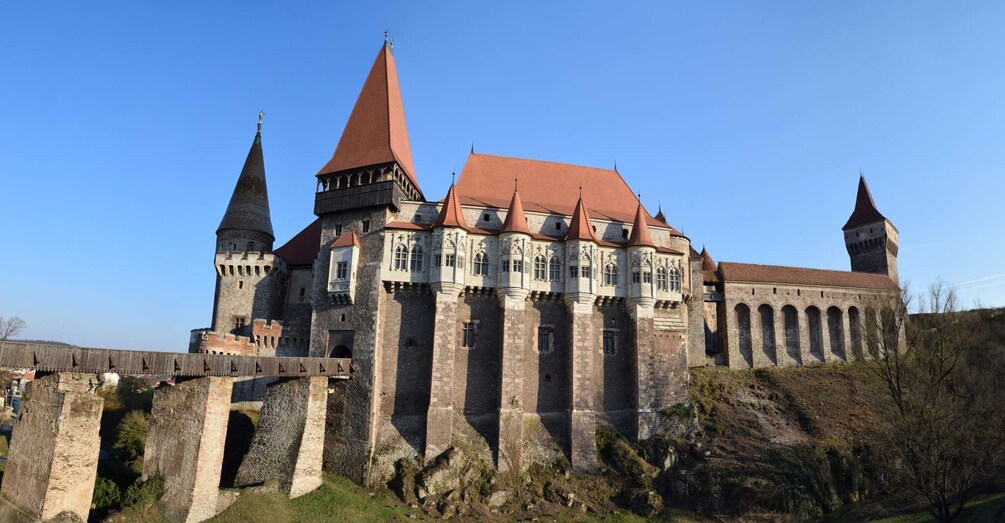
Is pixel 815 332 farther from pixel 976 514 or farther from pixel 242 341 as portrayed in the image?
pixel 242 341

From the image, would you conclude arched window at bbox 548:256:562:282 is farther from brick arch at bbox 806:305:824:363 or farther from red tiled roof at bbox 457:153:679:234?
brick arch at bbox 806:305:824:363

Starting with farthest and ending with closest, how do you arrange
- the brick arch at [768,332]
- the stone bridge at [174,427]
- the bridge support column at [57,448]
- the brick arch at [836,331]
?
the brick arch at [836,331]
the brick arch at [768,332]
the stone bridge at [174,427]
the bridge support column at [57,448]

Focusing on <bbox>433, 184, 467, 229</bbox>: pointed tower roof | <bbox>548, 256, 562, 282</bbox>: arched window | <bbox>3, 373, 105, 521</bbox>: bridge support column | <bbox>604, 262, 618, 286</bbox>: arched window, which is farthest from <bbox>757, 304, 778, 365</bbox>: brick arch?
<bbox>3, 373, 105, 521</bbox>: bridge support column

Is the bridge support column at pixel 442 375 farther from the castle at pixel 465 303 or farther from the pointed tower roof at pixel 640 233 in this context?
the pointed tower roof at pixel 640 233

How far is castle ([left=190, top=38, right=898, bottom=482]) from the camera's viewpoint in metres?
33.3

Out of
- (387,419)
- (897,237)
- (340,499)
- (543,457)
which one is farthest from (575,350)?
(897,237)

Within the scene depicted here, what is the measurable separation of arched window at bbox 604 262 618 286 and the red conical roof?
16.7ft

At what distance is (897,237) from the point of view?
59.8 meters

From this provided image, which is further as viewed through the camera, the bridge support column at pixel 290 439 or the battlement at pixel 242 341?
the battlement at pixel 242 341

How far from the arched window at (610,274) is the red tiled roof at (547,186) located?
11.3 ft

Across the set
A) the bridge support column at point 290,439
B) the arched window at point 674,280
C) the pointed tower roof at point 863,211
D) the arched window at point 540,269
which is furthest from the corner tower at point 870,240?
the bridge support column at point 290,439

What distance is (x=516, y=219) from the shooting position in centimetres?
3628

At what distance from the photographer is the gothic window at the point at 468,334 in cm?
3531

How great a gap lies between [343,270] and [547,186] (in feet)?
45.4
